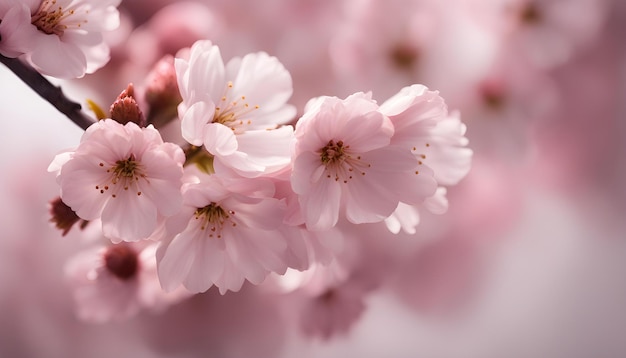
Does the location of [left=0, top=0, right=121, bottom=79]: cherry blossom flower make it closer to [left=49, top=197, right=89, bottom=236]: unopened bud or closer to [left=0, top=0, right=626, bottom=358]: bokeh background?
[left=49, top=197, right=89, bottom=236]: unopened bud

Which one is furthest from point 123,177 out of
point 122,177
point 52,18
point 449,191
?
point 449,191

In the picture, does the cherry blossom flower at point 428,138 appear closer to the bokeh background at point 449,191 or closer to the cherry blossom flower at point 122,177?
the cherry blossom flower at point 122,177

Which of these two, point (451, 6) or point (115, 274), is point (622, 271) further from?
point (115, 274)

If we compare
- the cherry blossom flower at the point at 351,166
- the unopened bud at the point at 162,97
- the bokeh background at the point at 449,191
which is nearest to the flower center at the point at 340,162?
the cherry blossom flower at the point at 351,166

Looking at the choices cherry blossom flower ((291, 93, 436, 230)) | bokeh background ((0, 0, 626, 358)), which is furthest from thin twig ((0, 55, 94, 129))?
bokeh background ((0, 0, 626, 358))

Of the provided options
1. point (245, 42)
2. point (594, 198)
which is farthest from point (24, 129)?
point (594, 198)

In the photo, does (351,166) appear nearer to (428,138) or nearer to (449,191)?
(428,138)
